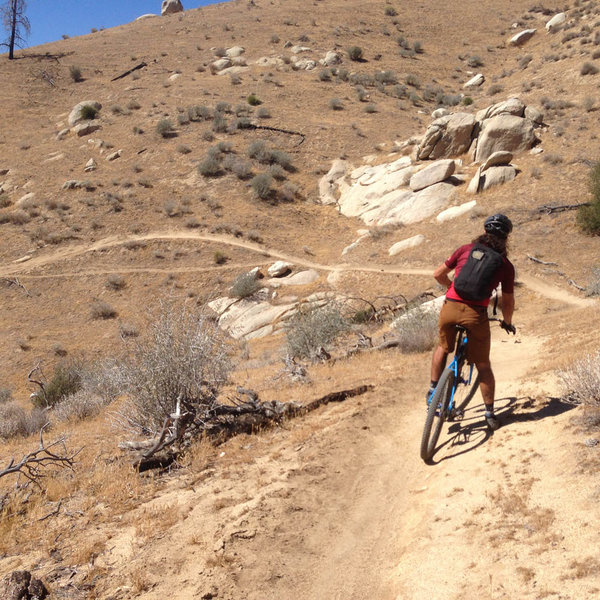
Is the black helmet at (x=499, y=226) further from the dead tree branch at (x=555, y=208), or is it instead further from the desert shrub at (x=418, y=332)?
the dead tree branch at (x=555, y=208)

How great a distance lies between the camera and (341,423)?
522cm

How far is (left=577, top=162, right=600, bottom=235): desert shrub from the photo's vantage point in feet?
46.5

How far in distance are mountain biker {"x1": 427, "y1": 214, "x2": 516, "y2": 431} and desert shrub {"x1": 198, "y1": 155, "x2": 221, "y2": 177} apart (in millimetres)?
23611

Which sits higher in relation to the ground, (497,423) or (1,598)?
(1,598)

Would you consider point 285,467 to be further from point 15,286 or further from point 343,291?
point 15,286

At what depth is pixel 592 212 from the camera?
14.3 meters

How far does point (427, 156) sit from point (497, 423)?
1951 cm

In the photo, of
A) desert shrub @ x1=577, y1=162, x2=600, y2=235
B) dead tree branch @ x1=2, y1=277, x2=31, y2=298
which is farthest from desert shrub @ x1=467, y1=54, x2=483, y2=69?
dead tree branch @ x1=2, y1=277, x2=31, y2=298

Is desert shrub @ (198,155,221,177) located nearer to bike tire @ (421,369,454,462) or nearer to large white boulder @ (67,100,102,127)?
large white boulder @ (67,100,102,127)

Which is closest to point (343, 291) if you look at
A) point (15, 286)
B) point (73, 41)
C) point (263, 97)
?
point (15, 286)

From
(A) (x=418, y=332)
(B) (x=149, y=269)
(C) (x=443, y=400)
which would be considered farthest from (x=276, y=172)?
(C) (x=443, y=400)

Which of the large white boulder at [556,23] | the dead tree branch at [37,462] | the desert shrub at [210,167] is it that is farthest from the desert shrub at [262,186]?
the large white boulder at [556,23]

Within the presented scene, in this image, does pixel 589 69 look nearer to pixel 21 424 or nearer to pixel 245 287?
pixel 245 287

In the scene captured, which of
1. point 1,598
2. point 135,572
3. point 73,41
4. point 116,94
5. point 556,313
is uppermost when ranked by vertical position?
point 73,41
